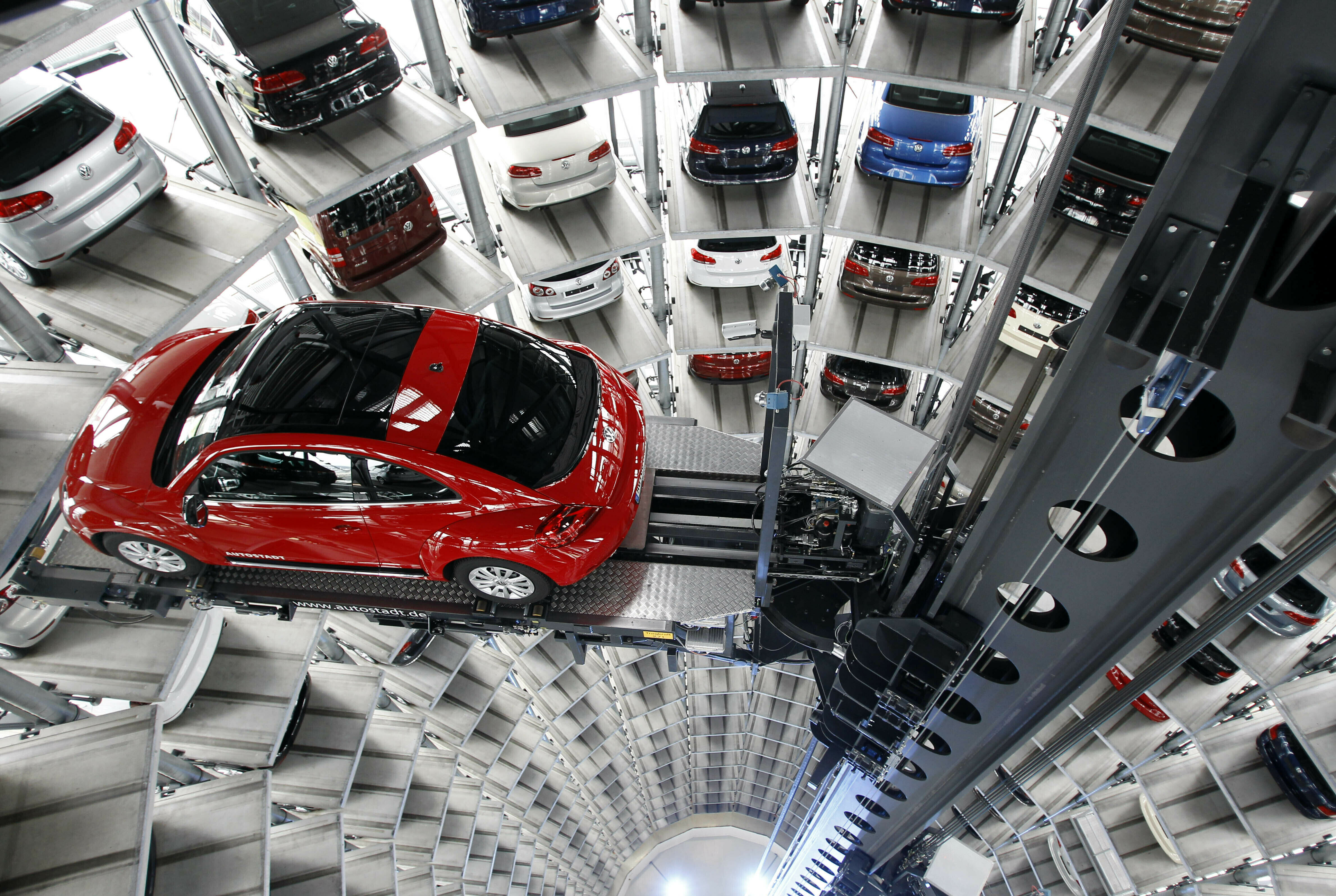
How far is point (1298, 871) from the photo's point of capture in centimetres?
648

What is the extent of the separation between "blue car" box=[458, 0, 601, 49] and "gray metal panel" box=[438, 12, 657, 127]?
0.50ft

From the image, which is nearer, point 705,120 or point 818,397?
point 705,120

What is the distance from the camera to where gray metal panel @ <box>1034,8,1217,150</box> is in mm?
5301

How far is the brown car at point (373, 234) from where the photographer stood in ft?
19.9

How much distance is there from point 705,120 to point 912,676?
528 cm

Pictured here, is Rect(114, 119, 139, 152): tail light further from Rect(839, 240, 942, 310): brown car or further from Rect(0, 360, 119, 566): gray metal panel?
Rect(839, 240, 942, 310): brown car

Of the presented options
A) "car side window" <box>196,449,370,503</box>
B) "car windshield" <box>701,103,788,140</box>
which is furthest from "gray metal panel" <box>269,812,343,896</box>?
"car windshield" <box>701,103,788,140</box>

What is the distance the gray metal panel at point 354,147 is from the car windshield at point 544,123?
908 millimetres

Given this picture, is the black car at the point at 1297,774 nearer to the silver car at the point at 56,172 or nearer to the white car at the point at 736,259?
the white car at the point at 736,259

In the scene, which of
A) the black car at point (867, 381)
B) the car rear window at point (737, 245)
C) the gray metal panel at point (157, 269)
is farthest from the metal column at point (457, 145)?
the black car at point (867, 381)

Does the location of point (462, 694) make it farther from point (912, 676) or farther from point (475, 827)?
point (912, 676)

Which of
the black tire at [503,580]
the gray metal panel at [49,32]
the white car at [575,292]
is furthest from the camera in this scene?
the white car at [575,292]

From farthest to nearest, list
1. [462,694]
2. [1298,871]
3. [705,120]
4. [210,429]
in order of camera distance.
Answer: [462,694], [705,120], [1298,871], [210,429]

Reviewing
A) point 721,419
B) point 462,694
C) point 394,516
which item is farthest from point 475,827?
point 394,516
